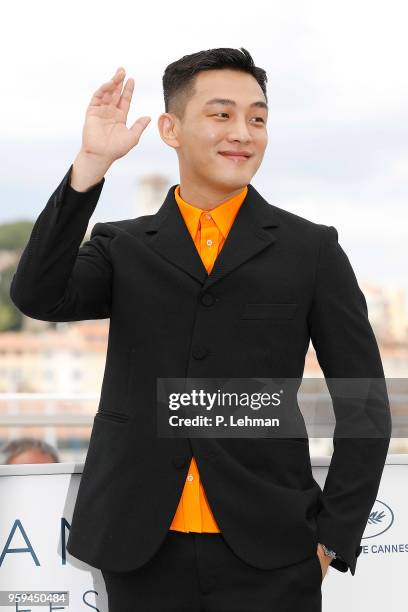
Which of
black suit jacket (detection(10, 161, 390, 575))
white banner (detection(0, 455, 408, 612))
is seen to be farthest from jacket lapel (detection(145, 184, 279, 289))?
white banner (detection(0, 455, 408, 612))

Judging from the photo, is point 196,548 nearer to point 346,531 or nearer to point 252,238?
point 346,531

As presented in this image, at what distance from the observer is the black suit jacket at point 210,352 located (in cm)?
197

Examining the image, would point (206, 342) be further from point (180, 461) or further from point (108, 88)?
point (108, 88)

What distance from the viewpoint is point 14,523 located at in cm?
254

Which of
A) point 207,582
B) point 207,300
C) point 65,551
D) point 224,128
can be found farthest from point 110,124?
point 65,551

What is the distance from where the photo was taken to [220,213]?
2.18 m

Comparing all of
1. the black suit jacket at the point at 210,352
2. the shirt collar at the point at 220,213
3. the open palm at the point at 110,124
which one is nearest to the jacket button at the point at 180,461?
the black suit jacket at the point at 210,352

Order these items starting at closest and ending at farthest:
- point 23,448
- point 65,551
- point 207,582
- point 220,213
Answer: point 207,582 → point 220,213 → point 65,551 → point 23,448

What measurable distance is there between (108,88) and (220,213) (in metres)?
0.38

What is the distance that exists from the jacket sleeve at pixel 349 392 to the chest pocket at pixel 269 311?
0.06 meters

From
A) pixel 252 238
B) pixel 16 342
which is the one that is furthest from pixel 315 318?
pixel 16 342

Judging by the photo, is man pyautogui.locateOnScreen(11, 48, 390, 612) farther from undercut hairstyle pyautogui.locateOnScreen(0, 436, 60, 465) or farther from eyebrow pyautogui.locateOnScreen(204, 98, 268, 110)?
undercut hairstyle pyautogui.locateOnScreen(0, 436, 60, 465)

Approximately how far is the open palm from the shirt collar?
0.25 metres

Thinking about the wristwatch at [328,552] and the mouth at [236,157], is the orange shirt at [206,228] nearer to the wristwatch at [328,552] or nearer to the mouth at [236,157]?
the mouth at [236,157]
